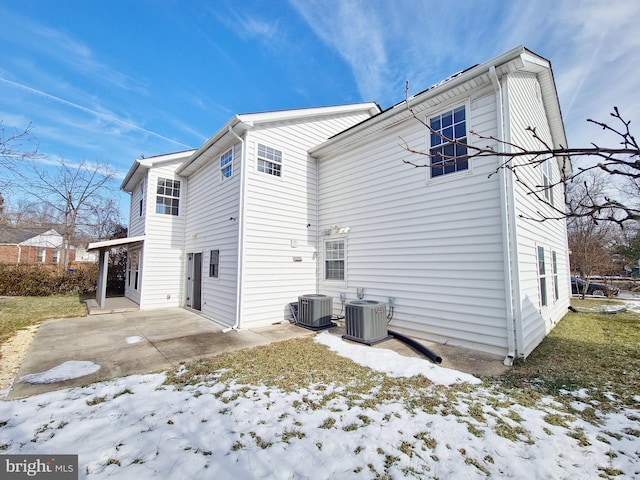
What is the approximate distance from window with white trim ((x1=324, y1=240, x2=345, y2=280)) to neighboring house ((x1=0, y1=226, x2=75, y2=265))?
31.7 meters

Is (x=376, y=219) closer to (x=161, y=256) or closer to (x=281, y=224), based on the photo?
(x=281, y=224)

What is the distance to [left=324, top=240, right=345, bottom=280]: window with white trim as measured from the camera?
8.91 metres

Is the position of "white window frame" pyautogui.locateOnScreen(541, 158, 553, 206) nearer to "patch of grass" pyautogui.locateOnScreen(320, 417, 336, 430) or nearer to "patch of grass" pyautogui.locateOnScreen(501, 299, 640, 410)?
"patch of grass" pyautogui.locateOnScreen(501, 299, 640, 410)

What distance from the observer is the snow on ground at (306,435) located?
2650mm

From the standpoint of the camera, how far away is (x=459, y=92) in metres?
6.30

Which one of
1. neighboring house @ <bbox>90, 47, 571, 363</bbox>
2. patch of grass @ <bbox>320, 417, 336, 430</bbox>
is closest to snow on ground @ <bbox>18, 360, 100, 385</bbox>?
neighboring house @ <bbox>90, 47, 571, 363</bbox>

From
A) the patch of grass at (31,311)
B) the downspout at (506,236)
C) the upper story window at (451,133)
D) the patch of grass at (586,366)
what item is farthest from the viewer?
the patch of grass at (31,311)

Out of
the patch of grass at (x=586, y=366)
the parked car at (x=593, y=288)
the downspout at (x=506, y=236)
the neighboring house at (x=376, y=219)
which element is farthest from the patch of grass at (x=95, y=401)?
the parked car at (x=593, y=288)

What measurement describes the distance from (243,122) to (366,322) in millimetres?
6073

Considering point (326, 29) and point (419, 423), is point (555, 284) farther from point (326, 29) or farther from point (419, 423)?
point (326, 29)

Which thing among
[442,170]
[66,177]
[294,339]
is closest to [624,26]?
[442,170]

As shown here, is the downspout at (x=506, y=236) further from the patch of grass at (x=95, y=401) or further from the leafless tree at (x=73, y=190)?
the leafless tree at (x=73, y=190)

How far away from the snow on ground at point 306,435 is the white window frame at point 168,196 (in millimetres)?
8476

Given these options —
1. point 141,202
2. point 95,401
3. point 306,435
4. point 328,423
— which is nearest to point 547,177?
point 328,423
